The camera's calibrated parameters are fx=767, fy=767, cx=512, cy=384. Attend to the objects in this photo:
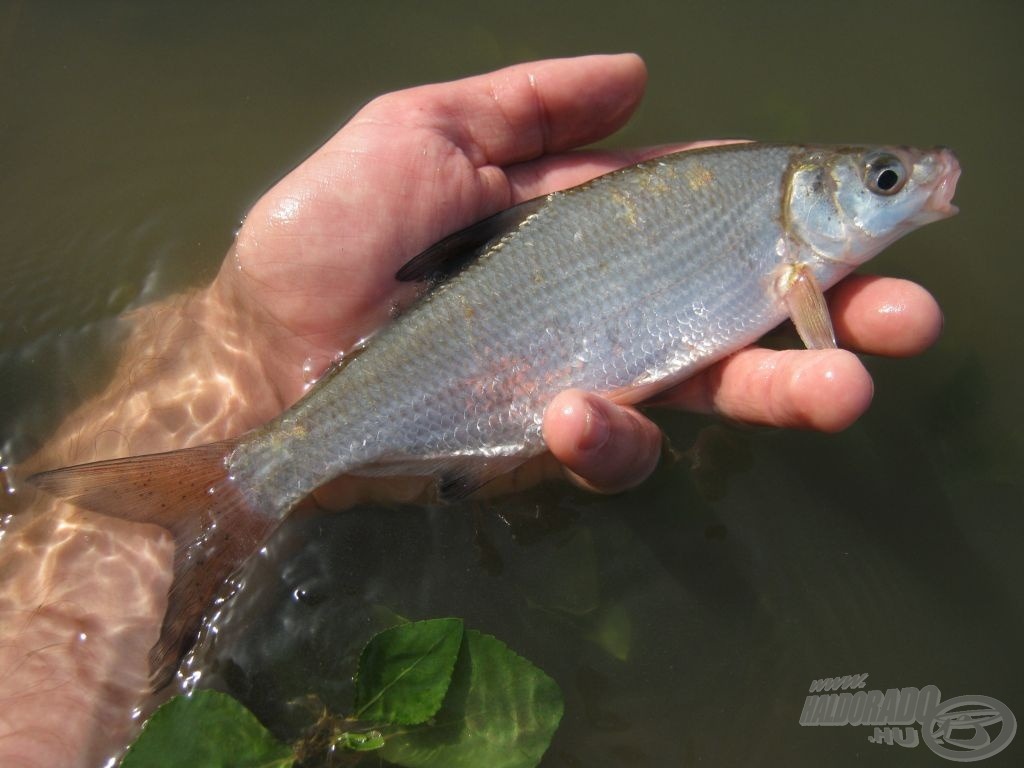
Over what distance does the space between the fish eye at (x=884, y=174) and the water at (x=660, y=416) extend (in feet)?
3.70

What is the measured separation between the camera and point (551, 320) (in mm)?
2926

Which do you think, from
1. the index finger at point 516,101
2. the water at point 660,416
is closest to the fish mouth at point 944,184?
the water at point 660,416

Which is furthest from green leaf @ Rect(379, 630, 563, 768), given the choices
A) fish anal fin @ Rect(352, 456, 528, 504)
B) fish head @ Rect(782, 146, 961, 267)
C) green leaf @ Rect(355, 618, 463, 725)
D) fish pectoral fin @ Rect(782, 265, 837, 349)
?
fish head @ Rect(782, 146, 961, 267)

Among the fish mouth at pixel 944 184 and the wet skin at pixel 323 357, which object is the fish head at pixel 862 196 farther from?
the wet skin at pixel 323 357

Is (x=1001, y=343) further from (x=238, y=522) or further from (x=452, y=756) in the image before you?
(x=238, y=522)

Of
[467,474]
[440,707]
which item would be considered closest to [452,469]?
[467,474]

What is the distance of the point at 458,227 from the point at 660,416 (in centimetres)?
128

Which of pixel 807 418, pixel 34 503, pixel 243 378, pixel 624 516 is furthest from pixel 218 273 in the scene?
pixel 807 418

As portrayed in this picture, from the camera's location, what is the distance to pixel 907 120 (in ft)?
14.8

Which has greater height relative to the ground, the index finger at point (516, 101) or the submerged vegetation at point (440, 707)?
the index finger at point (516, 101)

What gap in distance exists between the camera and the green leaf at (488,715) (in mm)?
2664

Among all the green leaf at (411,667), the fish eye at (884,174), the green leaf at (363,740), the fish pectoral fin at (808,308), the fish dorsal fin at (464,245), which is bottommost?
the green leaf at (363,740)

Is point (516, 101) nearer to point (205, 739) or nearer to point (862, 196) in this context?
point (862, 196)

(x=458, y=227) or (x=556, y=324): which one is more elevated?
(x=458, y=227)
